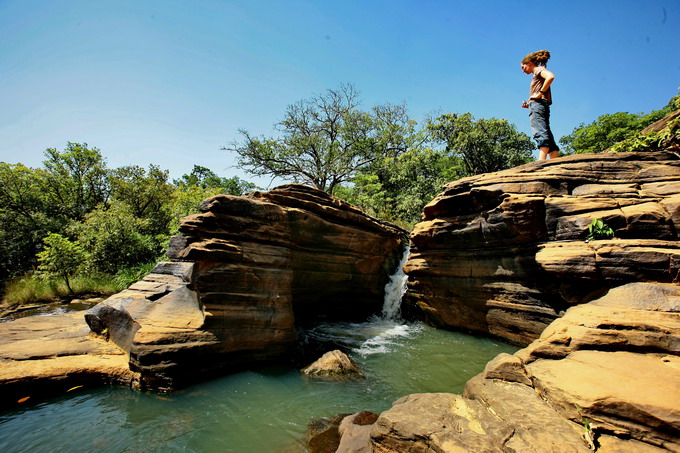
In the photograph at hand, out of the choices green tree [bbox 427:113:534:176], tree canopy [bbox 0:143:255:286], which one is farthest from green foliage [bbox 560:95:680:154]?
tree canopy [bbox 0:143:255:286]

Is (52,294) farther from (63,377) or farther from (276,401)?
(276,401)

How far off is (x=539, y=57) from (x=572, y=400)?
8.48 metres

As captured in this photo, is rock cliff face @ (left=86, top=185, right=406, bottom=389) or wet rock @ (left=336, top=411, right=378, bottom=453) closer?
wet rock @ (left=336, top=411, right=378, bottom=453)

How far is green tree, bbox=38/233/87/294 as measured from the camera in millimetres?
13344

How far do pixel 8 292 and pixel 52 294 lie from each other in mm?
2267

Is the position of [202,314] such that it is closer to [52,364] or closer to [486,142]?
[52,364]

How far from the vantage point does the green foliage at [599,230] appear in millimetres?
6286

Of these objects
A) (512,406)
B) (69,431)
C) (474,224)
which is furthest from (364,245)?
(69,431)

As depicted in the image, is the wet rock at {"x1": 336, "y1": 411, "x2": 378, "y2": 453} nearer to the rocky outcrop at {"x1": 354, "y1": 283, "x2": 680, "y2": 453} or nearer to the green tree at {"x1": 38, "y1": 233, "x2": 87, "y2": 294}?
the rocky outcrop at {"x1": 354, "y1": 283, "x2": 680, "y2": 453}

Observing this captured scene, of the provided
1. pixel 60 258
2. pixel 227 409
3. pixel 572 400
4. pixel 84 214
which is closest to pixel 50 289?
pixel 60 258

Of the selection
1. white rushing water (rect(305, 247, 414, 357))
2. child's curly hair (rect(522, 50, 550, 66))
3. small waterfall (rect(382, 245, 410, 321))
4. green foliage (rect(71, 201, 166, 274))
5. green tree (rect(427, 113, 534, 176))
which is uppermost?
green tree (rect(427, 113, 534, 176))

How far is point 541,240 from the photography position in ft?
24.5

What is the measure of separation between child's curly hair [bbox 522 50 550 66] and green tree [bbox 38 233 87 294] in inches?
777

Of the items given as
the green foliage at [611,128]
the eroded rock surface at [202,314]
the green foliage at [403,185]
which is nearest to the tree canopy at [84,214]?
the eroded rock surface at [202,314]
